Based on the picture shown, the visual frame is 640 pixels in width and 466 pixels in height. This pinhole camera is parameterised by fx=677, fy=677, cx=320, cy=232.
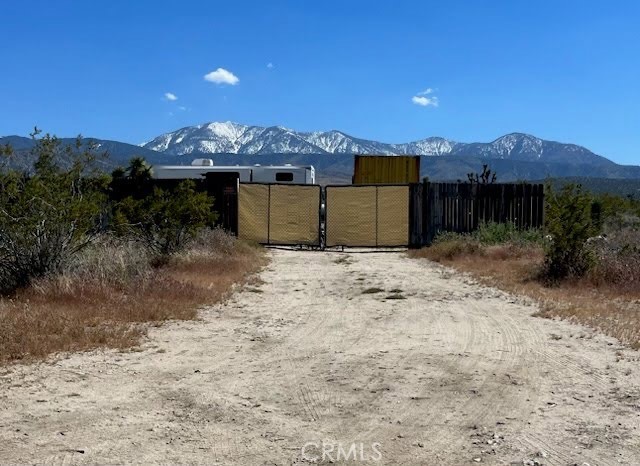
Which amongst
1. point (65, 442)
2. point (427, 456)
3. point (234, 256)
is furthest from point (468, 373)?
point (234, 256)

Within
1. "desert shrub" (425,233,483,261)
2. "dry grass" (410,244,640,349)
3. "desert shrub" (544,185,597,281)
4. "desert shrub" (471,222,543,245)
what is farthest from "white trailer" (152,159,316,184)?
"desert shrub" (544,185,597,281)

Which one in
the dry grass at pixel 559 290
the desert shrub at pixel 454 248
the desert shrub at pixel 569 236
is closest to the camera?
the dry grass at pixel 559 290

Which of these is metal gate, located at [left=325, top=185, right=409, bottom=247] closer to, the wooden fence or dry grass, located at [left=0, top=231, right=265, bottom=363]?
the wooden fence

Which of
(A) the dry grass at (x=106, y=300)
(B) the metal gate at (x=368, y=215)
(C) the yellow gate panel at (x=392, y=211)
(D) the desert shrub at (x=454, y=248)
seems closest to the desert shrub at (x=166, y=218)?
(A) the dry grass at (x=106, y=300)

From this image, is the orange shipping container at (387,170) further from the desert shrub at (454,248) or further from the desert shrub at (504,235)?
the desert shrub at (454,248)

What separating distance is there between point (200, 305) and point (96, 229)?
2.91 metres

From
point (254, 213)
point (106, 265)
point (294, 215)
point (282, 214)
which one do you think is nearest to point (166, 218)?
point (106, 265)

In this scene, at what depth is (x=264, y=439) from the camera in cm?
447

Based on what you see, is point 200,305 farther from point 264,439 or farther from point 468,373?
point 264,439

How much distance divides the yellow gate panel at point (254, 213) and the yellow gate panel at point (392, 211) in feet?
11.2

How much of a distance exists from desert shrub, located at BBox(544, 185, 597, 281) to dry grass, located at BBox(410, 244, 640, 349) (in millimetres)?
352

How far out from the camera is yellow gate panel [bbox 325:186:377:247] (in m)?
20.3

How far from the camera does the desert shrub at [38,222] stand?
31.8 ft

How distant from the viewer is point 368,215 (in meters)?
20.3
